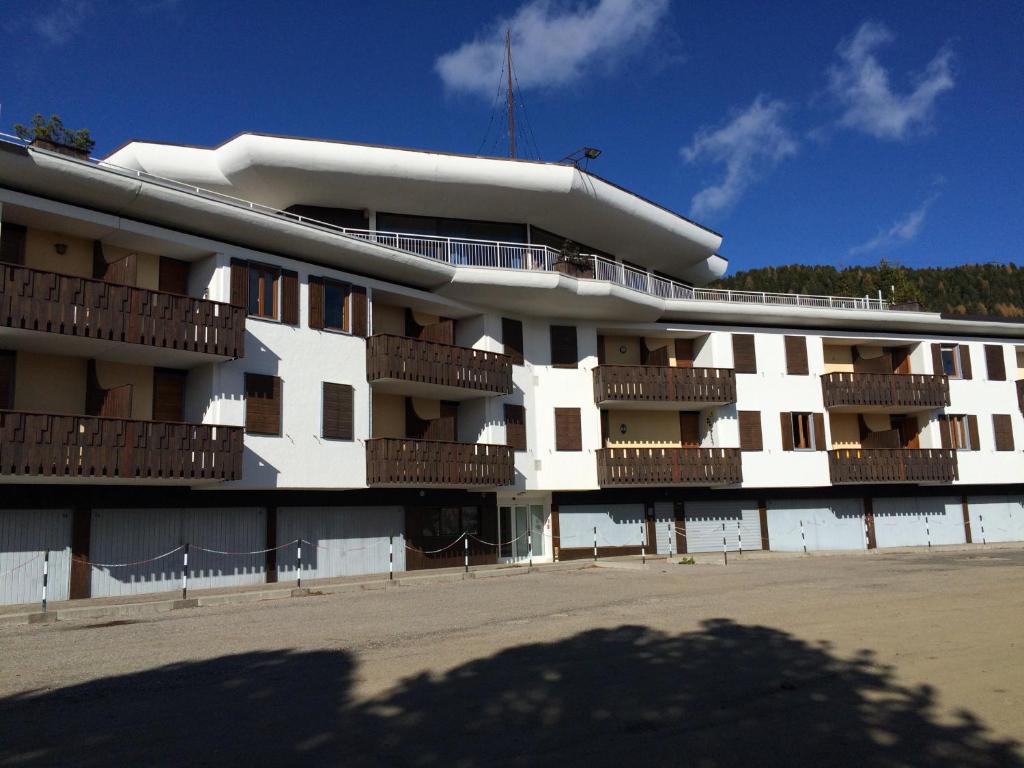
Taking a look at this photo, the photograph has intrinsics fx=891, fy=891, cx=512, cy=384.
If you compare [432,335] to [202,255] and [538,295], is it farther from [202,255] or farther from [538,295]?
[202,255]

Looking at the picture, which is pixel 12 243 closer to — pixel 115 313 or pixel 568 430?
pixel 115 313

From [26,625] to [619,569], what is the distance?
15.6 metres

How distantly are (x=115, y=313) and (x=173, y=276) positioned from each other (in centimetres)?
368

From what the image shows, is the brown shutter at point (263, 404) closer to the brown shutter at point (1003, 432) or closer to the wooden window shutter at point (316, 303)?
the wooden window shutter at point (316, 303)

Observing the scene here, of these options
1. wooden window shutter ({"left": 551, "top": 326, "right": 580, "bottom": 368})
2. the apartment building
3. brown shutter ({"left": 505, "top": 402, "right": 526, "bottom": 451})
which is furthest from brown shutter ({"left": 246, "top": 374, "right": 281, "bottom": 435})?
wooden window shutter ({"left": 551, "top": 326, "right": 580, "bottom": 368})

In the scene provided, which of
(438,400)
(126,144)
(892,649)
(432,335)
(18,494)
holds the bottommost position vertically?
(892,649)

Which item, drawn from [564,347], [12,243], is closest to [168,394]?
[12,243]

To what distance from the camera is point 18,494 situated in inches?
785

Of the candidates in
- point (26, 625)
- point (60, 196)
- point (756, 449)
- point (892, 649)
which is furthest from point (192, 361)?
point (756, 449)

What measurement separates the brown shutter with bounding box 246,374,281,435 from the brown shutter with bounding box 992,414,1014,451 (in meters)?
32.1

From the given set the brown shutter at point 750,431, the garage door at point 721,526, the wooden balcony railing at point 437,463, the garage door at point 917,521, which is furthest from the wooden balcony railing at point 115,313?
the garage door at point 917,521

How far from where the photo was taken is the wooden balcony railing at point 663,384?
3275 centimetres

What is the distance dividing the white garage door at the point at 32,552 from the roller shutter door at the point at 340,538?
5744 millimetres

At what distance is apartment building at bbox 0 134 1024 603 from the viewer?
20750 mm
